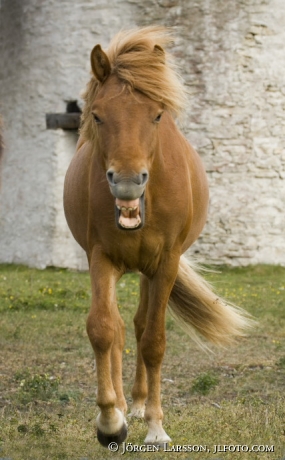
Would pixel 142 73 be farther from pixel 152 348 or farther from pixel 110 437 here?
pixel 110 437

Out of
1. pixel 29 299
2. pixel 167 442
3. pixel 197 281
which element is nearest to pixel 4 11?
pixel 29 299

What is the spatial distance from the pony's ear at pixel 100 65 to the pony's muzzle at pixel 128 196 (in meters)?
0.69

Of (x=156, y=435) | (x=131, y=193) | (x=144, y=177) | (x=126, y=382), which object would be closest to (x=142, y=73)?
(x=144, y=177)

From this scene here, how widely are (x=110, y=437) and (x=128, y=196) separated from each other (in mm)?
1284

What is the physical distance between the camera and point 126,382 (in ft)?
22.3

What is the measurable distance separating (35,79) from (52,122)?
94 centimetres

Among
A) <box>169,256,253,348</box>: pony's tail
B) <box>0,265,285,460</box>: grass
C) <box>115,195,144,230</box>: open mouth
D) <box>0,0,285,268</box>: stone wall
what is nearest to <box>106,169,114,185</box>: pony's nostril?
<box>115,195,144,230</box>: open mouth

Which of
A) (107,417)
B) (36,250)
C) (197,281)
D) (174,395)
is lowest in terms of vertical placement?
(36,250)

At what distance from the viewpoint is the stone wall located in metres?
15.1

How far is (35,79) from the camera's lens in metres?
16.0

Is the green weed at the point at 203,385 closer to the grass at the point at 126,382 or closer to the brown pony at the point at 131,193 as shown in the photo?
the grass at the point at 126,382

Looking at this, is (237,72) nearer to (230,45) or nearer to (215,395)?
(230,45)

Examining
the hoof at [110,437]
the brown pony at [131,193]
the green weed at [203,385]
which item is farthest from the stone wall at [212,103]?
the hoof at [110,437]

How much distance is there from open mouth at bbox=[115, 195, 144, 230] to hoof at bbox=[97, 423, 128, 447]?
108cm
